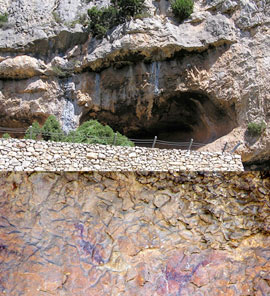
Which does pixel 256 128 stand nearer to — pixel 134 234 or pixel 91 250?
pixel 134 234

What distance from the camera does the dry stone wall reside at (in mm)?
8523

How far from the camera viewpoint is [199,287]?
2959 millimetres

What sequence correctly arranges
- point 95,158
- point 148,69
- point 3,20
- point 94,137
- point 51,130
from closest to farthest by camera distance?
point 95,158
point 94,137
point 51,130
point 148,69
point 3,20

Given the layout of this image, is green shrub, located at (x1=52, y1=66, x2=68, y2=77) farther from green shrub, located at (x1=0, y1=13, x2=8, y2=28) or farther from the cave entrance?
green shrub, located at (x1=0, y1=13, x2=8, y2=28)

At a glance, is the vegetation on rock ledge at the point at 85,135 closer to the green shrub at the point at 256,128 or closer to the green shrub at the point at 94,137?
the green shrub at the point at 94,137

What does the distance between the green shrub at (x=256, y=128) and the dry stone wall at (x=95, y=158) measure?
240cm

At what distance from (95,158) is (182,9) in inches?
314

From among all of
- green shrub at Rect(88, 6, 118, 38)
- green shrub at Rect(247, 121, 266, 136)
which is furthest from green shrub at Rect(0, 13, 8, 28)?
green shrub at Rect(247, 121, 266, 136)

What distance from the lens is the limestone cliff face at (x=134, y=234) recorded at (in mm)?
2859

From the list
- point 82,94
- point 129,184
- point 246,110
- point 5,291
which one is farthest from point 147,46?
point 5,291

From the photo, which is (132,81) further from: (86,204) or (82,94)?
(86,204)

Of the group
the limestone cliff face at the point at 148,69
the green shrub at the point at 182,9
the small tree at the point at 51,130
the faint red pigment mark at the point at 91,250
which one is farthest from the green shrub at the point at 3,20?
the faint red pigment mark at the point at 91,250

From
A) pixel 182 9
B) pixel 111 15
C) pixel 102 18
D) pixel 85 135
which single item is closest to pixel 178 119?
pixel 182 9

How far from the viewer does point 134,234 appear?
9.93 feet
